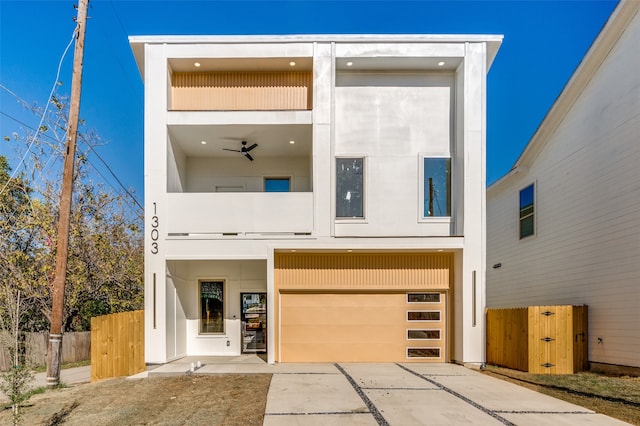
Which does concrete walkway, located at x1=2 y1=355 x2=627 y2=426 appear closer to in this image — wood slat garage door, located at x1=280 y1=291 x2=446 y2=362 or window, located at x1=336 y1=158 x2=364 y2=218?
wood slat garage door, located at x1=280 y1=291 x2=446 y2=362

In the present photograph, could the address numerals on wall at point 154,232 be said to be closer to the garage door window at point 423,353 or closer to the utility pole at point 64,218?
the utility pole at point 64,218

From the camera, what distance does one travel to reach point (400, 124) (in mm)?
9812

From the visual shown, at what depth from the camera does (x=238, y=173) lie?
1109 centimetres

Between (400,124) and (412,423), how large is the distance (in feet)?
23.6

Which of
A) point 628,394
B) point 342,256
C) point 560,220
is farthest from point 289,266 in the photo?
point 560,220

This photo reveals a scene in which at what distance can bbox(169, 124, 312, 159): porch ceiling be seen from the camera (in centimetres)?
971

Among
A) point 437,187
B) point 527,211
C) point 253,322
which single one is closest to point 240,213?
point 253,322

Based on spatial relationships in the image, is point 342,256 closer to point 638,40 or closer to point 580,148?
point 580,148

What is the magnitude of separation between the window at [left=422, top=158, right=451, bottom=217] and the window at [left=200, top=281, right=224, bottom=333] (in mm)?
6463

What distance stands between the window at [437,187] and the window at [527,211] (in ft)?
15.3

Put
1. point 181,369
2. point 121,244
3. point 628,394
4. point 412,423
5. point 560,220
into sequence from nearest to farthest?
point 412,423 → point 628,394 → point 181,369 → point 560,220 → point 121,244

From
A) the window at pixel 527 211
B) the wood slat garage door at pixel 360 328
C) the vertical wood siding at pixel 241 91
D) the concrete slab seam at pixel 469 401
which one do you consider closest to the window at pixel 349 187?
the vertical wood siding at pixel 241 91

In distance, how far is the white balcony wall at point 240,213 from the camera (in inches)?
368

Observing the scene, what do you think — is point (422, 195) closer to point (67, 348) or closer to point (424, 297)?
point (424, 297)
